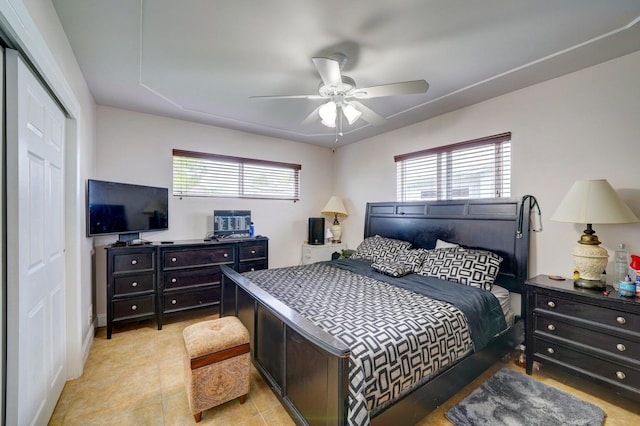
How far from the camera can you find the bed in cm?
137

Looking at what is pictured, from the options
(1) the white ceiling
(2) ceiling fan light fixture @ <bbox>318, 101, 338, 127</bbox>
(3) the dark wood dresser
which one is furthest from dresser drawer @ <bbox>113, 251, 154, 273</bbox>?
(2) ceiling fan light fixture @ <bbox>318, 101, 338, 127</bbox>

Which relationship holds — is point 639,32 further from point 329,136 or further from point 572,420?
point 329,136

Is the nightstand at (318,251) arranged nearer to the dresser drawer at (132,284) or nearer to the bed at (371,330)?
the bed at (371,330)

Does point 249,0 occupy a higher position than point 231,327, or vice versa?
point 249,0

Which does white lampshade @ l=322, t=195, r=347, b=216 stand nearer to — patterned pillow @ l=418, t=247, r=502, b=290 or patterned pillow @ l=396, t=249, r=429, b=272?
patterned pillow @ l=396, t=249, r=429, b=272

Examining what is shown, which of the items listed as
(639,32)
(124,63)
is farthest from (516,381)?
(124,63)

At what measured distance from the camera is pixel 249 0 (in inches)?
64.1

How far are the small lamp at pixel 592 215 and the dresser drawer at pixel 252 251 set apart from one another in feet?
10.7

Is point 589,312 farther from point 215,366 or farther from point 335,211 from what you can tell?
point 335,211

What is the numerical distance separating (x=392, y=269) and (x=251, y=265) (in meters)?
1.97

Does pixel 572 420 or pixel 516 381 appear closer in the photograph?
pixel 572 420

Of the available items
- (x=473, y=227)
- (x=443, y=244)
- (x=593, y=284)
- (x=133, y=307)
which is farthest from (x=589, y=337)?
(x=133, y=307)

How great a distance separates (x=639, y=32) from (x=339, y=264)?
3152 mm

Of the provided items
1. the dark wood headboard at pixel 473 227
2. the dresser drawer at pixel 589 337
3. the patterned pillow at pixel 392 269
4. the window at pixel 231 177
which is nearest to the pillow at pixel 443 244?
the dark wood headboard at pixel 473 227
